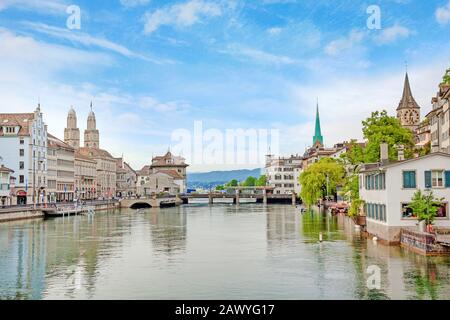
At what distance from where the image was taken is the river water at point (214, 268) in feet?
107

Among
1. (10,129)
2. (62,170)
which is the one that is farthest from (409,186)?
(62,170)

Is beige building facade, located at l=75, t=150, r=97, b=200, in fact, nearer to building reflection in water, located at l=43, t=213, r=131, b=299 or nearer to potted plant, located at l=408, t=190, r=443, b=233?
building reflection in water, located at l=43, t=213, r=131, b=299

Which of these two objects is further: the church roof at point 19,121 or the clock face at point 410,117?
the clock face at point 410,117

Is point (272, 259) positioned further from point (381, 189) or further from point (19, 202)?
point (19, 202)

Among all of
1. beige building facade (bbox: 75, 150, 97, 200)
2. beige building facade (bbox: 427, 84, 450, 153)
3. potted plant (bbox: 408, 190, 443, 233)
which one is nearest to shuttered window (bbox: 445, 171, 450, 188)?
potted plant (bbox: 408, 190, 443, 233)

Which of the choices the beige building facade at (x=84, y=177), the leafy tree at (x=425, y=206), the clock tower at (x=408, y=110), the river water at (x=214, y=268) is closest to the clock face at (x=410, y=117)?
the clock tower at (x=408, y=110)

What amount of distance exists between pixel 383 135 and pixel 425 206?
21.1m

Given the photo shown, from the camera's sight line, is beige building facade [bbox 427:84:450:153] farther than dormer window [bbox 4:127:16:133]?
No

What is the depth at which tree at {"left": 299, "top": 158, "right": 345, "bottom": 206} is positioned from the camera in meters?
126

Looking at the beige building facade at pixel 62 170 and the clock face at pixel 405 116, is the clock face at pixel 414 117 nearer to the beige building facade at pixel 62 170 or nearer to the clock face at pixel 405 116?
the clock face at pixel 405 116

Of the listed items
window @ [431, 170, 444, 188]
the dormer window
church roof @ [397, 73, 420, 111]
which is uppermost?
church roof @ [397, 73, 420, 111]

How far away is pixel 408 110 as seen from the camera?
177 meters

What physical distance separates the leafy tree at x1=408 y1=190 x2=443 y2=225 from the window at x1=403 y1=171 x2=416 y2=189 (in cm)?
123

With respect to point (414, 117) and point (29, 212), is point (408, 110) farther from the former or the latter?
point (29, 212)
